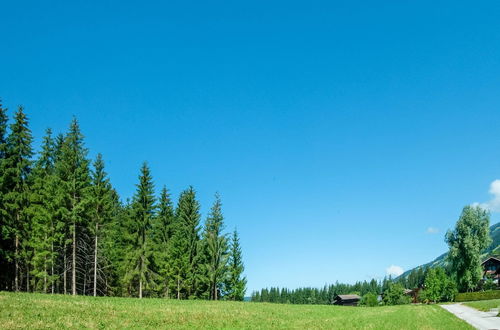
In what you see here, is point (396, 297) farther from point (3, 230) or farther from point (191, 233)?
point (3, 230)

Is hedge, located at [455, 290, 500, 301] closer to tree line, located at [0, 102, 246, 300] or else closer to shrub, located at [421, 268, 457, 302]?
shrub, located at [421, 268, 457, 302]

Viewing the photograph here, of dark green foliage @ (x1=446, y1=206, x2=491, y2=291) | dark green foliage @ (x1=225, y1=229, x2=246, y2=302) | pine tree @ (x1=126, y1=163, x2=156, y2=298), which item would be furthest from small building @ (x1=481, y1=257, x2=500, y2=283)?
pine tree @ (x1=126, y1=163, x2=156, y2=298)

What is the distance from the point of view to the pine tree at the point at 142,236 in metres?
46.3

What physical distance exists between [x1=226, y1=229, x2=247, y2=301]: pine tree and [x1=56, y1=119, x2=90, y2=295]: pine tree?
23.6m

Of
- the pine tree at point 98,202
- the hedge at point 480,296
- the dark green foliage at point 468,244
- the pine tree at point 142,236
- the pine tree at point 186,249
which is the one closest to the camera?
the pine tree at point 98,202

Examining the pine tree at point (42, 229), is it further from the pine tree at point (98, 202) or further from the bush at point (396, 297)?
the bush at point (396, 297)

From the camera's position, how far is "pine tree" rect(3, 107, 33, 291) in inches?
1480

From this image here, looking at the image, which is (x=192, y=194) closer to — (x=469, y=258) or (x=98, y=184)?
(x=98, y=184)

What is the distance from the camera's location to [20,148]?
38844 millimetres

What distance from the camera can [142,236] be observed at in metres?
47.4

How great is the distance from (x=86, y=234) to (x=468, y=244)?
210 feet

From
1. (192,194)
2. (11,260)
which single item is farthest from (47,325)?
(192,194)

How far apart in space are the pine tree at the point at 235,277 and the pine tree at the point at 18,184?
1106 inches

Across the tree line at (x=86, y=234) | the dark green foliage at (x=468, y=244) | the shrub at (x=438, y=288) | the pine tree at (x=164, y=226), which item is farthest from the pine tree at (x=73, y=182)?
the shrub at (x=438, y=288)
